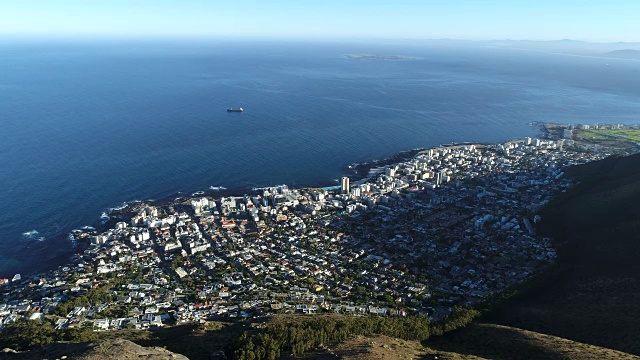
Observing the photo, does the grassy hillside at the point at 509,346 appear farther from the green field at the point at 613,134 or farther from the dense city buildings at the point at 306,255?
the green field at the point at 613,134

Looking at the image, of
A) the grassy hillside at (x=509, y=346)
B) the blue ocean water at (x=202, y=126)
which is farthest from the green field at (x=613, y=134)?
the grassy hillside at (x=509, y=346)

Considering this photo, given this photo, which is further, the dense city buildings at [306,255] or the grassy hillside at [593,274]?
the dense city buildings at [306,255]

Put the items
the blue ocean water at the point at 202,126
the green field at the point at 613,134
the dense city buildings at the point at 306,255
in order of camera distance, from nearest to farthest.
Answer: the dense city buildings at the point at 306,255
the blue ocean water at the point at 202,126
the green field at the point at 613,134

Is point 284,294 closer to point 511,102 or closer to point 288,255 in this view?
point 288,255

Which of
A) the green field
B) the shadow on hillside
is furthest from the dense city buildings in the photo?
the green field

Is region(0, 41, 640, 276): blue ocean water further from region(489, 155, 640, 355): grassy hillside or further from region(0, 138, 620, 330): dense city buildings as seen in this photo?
region(489, 155, 640, 355): grassy hillside

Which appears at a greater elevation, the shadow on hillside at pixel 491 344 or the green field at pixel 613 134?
the green field at pixel 613 134

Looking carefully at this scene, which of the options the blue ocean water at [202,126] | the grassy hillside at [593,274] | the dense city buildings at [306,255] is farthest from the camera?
the blue ocean water at [202,126]
